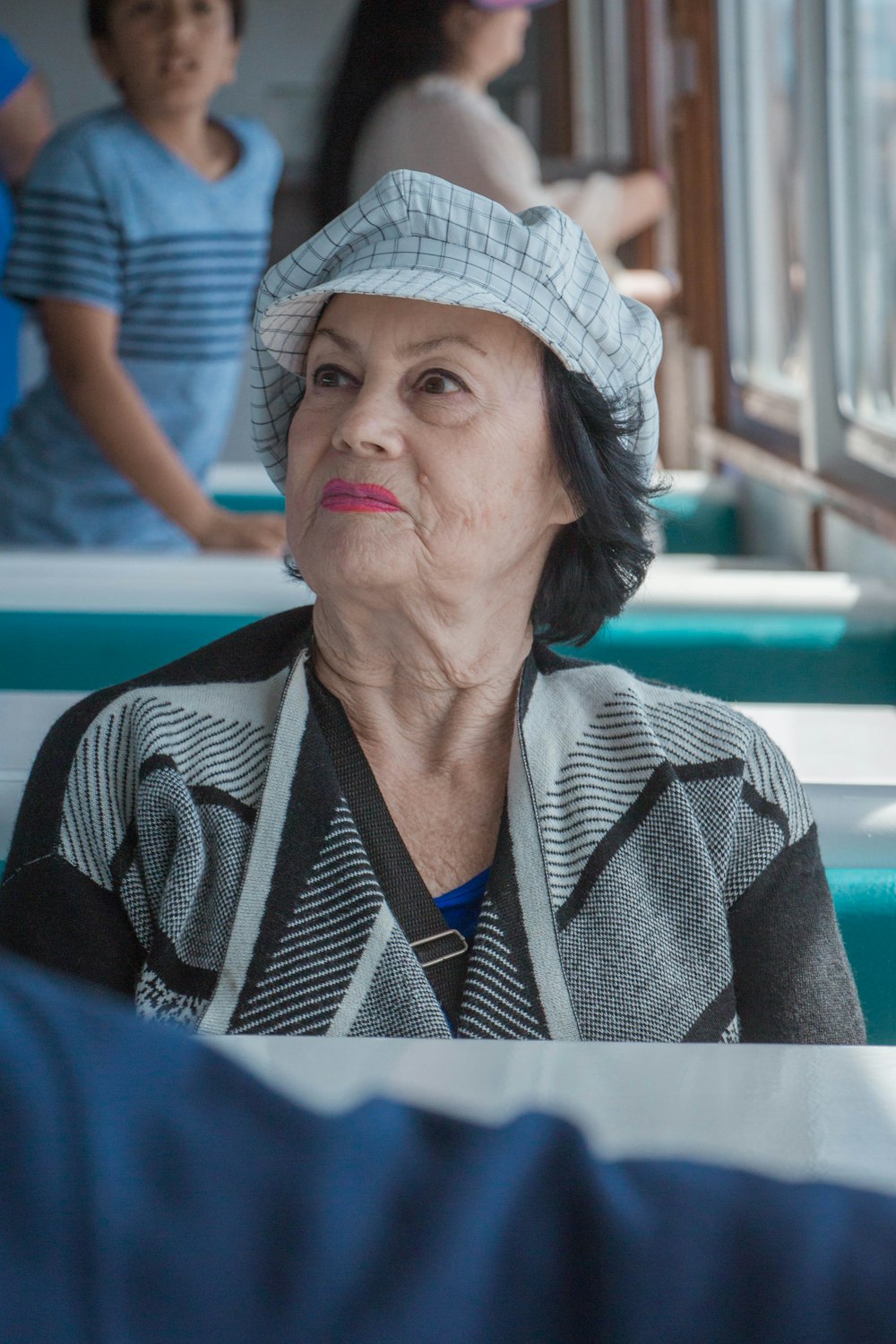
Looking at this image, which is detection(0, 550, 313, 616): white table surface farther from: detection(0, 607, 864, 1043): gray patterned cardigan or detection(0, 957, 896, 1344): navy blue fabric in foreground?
detection(0, 957, 896, 1344): navy blue fabric in foreground

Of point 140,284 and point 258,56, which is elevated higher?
point 258,56

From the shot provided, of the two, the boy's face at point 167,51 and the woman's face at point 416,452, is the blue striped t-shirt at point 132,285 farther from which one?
the woman's face at point 416,452

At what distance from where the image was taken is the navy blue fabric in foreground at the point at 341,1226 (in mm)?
287

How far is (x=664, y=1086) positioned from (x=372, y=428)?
2.12 ft

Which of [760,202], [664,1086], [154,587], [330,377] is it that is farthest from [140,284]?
[760,202]

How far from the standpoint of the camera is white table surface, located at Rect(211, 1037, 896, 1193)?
73cm

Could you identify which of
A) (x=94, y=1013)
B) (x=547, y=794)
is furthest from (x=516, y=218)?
(x=94, y=1013)

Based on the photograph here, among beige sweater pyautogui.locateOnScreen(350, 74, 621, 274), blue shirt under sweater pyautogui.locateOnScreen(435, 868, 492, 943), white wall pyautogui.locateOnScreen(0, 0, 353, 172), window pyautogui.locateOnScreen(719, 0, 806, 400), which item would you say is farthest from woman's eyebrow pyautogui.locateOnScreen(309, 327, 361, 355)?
white wall pyautogui.locateOnScreen(0, 0, 353, 172)

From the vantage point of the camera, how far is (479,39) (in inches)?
103

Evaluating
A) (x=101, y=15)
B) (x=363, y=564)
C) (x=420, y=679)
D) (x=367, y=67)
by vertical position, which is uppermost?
(x=101, y=15)

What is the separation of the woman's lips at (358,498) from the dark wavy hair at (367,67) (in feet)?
4.70

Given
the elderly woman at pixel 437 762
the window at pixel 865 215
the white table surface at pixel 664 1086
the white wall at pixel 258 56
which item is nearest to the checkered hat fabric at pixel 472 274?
the elderly woman at pixel 437 762

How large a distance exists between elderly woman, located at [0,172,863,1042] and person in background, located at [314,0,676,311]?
1.21 m

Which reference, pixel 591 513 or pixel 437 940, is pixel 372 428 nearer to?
pixel 591 513
